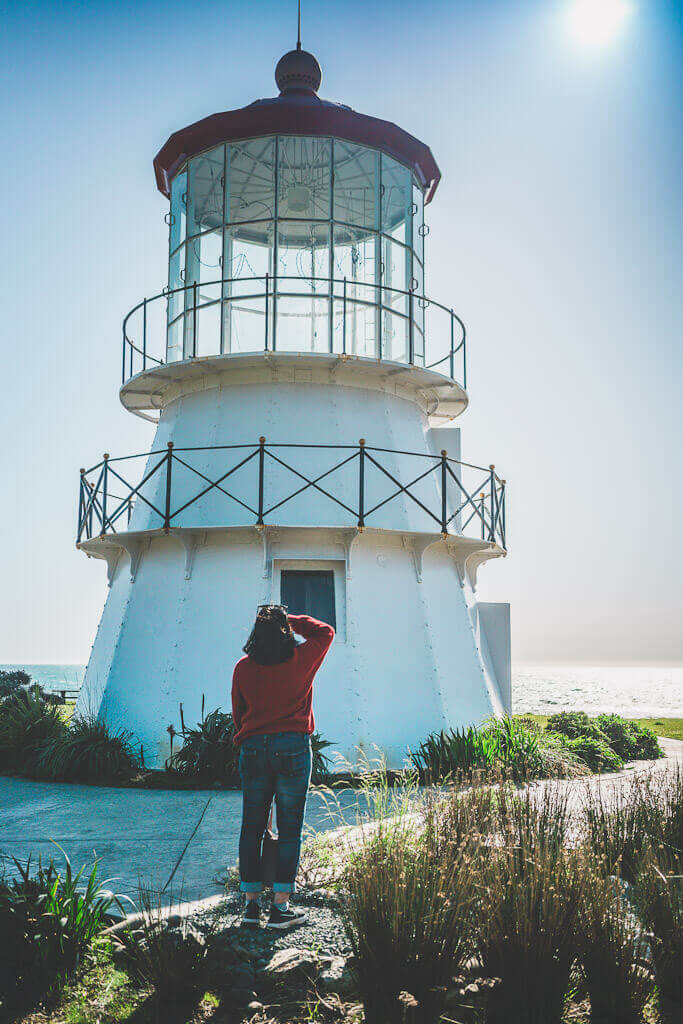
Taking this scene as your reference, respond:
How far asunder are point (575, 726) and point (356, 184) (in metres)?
10.9

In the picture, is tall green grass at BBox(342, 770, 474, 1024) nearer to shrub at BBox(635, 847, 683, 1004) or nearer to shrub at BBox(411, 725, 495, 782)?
shrub at BBox(635, 847, 683, 1004)

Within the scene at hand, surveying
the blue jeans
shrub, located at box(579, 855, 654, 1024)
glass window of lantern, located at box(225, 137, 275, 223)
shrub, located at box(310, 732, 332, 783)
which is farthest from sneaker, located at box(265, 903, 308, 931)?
glass window of lantern, located at box(225, 137, 275, 223)

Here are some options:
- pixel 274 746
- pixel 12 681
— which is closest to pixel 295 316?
pixel 274 746

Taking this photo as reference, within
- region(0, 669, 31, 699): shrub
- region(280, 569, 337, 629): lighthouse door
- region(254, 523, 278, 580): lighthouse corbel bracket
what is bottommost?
region(0, 669, 31, 699): shrub

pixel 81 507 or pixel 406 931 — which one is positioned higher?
pixel 81 507

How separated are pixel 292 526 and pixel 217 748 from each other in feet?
10.9

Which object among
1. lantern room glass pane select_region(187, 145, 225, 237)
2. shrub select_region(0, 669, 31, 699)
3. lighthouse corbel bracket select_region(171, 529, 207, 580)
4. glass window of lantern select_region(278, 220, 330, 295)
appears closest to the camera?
lighthouse corbel bracket select_region(171, 529, 207, 580)

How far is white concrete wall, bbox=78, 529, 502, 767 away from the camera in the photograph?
12.9m

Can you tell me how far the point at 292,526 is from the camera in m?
12.9

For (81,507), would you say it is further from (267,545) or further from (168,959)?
(168,959)

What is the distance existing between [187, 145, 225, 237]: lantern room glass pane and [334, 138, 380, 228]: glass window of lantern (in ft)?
6.76

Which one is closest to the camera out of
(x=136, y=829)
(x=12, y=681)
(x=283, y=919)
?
(x=283, y=919)

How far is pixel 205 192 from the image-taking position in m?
15.5

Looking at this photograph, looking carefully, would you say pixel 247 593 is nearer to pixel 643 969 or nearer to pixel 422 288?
pixel 422 288
